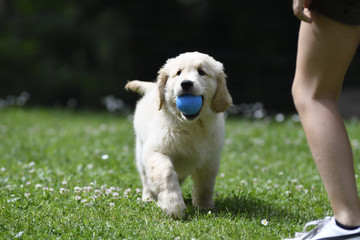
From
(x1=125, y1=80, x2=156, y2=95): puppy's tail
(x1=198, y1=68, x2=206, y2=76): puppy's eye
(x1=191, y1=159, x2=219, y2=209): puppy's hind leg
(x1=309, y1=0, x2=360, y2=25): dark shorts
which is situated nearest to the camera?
(x1=309, y1=0, x2=360, y2=25): dark shorts

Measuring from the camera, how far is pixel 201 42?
40.8ft

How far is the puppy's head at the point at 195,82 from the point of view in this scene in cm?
333

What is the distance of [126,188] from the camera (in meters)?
4.16

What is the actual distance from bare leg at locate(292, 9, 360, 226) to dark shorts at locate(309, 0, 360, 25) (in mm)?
29

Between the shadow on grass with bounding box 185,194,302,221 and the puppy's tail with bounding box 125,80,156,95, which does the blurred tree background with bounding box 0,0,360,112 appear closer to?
the puppy's tail with bounding box 125,80,156,95

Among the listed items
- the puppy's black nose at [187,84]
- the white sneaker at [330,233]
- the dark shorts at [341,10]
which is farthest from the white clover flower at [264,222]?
→ the dark shorts at [341,10]

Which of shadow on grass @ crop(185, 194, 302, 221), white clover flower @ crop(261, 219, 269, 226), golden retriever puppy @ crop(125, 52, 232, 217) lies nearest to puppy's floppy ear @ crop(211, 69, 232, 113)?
golden retriever puppy @ crop(125, 52, 232, 217)

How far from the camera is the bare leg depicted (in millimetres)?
2361

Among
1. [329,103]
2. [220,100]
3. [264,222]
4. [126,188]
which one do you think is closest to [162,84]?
[220,100]

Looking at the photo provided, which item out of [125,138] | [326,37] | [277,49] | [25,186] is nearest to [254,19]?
[277,49]

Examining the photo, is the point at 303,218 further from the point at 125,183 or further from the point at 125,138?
the point at 125,138

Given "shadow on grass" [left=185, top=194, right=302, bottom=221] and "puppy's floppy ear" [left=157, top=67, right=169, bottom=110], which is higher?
"puppy's floppy ear" [left=157, top=67, right=169, bottom=110]

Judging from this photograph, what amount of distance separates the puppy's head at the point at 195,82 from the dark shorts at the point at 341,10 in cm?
115

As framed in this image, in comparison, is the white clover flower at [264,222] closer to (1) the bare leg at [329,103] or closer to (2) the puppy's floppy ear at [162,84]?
(1) the bare leg at [329,103]
